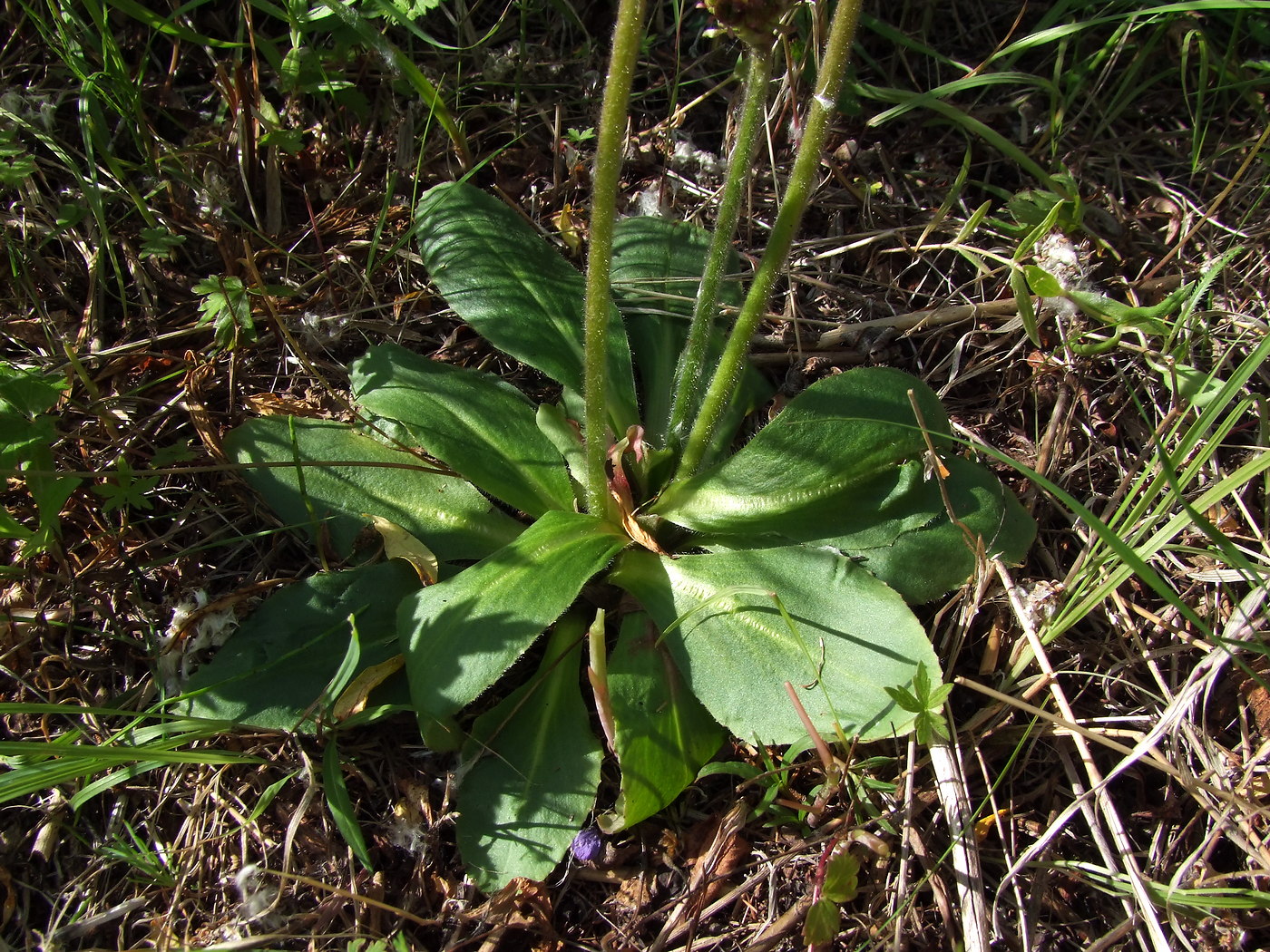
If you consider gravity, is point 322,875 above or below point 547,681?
below

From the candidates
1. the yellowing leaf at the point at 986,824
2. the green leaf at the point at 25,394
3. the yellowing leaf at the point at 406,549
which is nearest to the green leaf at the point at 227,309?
the green leaf at the point at 25,394

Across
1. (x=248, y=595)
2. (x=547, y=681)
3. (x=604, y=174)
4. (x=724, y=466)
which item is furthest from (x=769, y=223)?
(x=248, y=595)

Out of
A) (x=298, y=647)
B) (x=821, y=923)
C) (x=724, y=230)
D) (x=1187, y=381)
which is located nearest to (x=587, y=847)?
(x=821, y=923)

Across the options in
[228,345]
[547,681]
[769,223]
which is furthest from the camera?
[769,223]

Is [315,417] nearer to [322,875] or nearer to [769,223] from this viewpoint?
[322,875]

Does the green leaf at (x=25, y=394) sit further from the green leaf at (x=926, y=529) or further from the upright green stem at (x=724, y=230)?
the green leaf at (x=926, y=529)

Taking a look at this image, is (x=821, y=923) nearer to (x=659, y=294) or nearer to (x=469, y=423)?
(x=469, y=423)

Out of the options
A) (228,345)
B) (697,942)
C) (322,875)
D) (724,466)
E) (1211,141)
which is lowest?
(697,942)
